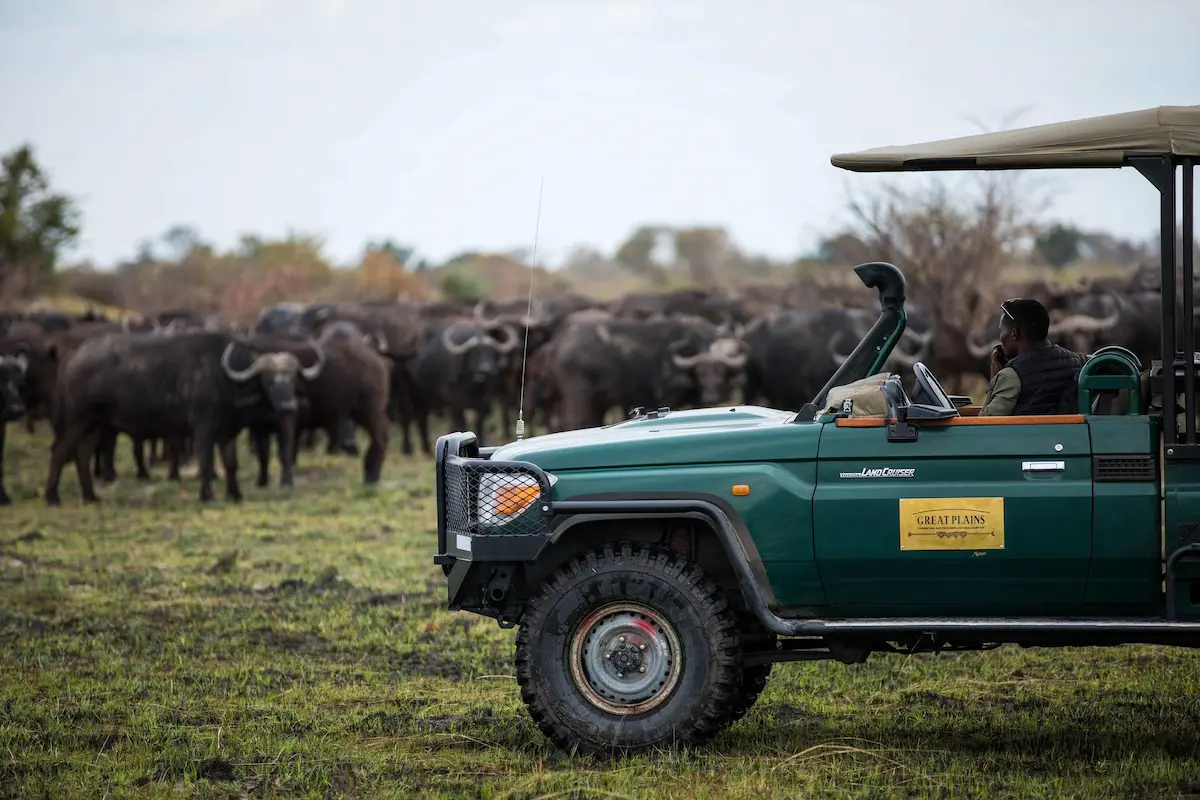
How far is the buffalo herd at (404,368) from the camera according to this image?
20609 mm

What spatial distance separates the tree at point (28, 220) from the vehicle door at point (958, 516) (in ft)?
188

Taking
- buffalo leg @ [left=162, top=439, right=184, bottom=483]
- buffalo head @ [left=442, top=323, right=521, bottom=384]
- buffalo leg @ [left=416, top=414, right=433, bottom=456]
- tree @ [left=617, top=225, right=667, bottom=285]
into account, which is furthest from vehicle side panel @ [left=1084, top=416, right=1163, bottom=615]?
tree @ [left=617, top=225, right=667, bottom=285]

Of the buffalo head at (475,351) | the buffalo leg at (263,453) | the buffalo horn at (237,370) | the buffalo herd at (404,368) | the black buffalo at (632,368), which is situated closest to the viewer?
the buffalo herd at (404,368)

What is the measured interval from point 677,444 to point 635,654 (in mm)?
965

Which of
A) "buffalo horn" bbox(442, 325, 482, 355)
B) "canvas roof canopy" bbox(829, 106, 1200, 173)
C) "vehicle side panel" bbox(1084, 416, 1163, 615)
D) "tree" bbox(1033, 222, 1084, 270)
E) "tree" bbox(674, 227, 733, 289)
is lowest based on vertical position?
"vehicle side panel" bbox(1084, 416, 1163, 615)

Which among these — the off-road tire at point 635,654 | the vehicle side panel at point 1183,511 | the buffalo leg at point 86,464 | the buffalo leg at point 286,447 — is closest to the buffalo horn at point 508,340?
the buffalo leg at point 286,447

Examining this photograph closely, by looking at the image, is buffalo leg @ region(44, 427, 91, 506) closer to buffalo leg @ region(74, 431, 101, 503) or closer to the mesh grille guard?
buffalo leg @ region(74, 431, 101, 503)

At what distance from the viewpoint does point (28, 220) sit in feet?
199

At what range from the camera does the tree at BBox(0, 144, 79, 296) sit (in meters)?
59.8

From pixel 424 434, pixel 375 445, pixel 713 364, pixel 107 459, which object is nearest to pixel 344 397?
pixel 375 445

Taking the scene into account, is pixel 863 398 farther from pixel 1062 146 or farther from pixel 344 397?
pixel 344 397

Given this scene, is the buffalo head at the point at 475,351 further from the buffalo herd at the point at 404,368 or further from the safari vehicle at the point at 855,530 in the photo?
the safari vehicle at the point at 855,530

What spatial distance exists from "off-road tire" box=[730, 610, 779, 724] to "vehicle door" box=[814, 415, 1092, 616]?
0.54 metres

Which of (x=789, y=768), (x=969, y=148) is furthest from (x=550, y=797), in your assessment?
(x=969, y=148)
